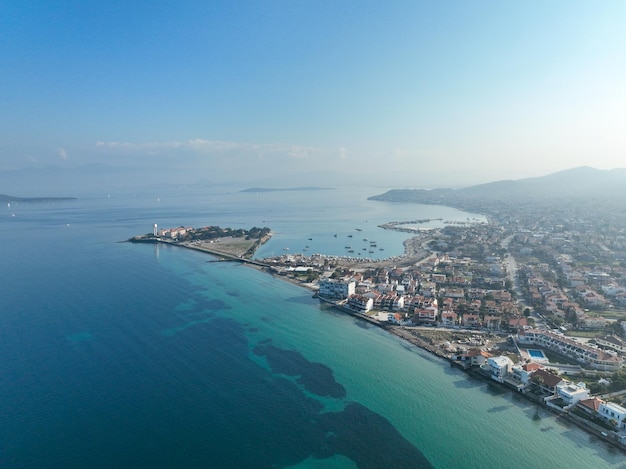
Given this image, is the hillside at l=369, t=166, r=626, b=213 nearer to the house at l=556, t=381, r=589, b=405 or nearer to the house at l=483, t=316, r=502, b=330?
the house at l=483, t=316, r=502, b=330

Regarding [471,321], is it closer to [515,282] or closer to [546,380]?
[546,380]

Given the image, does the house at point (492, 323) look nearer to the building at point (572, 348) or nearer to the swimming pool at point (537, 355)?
the building at point (572, 348)

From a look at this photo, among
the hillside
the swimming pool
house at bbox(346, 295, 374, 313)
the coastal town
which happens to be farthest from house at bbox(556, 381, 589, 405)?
A: the hillside

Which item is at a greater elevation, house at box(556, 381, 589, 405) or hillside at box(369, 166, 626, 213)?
hillside at box(369, 166, 626, 213)

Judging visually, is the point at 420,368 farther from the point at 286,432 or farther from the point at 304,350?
the point at 286,432

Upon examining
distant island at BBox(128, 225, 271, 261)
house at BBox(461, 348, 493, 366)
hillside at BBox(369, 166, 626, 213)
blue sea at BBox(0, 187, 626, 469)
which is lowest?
blue sea at BBox(0, 187, 626, 469)

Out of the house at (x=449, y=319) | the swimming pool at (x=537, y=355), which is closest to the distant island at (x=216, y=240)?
the house at (x=449, y=319)

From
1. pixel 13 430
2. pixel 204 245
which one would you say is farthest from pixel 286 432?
pixel 204 245
